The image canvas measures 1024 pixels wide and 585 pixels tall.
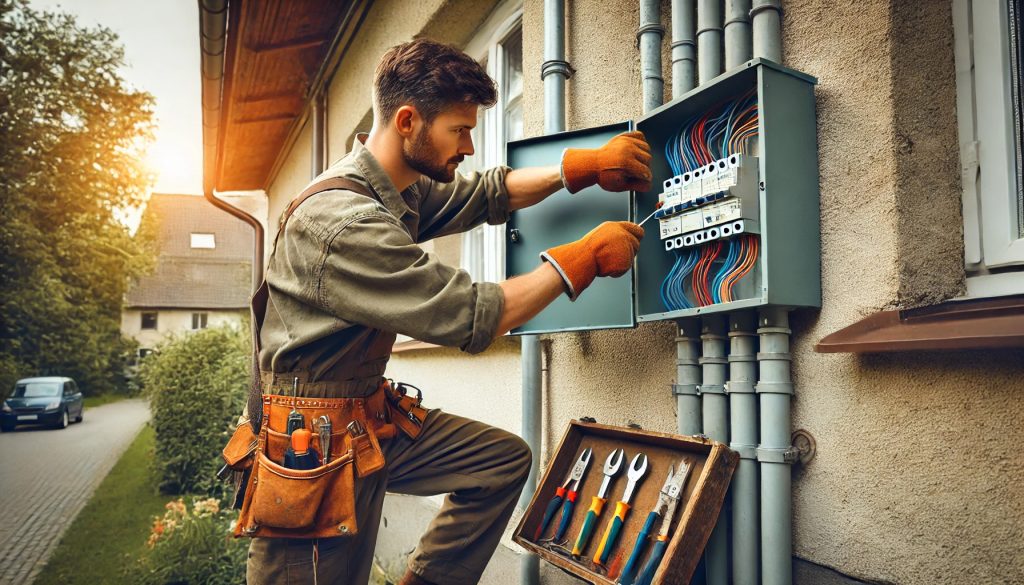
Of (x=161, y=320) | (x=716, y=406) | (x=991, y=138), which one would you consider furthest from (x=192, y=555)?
(x=161, y=320)

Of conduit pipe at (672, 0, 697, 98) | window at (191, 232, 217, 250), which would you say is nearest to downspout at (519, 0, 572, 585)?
conduit pipe at (672, 0, 697, 98)

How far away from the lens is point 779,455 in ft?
6.19

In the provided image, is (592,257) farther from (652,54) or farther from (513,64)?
(513,64)

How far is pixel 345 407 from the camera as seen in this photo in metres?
2.19

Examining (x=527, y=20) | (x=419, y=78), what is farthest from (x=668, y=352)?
(x=527, y=20)

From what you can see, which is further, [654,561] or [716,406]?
[716,406]

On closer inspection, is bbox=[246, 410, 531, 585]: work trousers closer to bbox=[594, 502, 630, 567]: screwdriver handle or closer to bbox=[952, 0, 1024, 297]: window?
bbox=[594, 502, 630, 567]: screwdriver handle

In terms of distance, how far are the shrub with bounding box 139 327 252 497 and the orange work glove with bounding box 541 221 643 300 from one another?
8.11 meters

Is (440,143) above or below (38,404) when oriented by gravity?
above

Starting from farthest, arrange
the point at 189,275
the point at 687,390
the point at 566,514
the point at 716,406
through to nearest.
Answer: the point at 189,275 < the point at 566,514 < the point at 687,390 < the point at 716,406

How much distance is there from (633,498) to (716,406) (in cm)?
39

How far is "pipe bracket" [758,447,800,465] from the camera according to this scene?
1888 millimetres

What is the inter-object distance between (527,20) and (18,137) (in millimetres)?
22357

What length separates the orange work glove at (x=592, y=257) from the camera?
200cm
